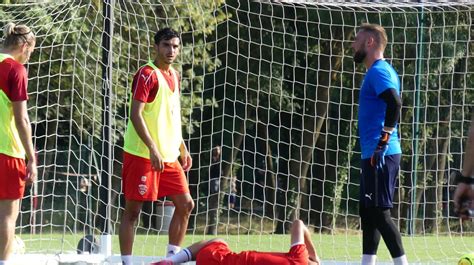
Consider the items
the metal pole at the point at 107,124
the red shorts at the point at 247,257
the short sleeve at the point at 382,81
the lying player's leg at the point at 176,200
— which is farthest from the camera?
the metal pole at the point at 107,124

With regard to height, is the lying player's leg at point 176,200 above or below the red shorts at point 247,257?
above

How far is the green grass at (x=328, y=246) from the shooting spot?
43.1ft

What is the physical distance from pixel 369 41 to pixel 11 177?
284 cm

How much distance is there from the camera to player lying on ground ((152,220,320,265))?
7449mm

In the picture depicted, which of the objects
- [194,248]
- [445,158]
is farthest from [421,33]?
[194,248]

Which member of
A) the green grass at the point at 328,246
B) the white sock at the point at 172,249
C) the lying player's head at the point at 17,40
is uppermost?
the lying player's head at the point at 17,40

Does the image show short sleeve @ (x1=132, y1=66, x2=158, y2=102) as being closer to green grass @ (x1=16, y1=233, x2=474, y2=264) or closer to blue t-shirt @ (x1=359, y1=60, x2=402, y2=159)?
blue t-shirt @ (x1=359, y1=60, x2=402, y2=159)

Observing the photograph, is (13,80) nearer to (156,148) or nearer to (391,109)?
(156,148)

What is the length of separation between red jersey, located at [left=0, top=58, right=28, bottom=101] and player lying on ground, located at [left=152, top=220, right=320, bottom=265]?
1558 millimetres

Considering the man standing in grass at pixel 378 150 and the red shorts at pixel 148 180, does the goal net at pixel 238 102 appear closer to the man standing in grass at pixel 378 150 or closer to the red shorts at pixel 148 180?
the red shorts at pixel 148 180

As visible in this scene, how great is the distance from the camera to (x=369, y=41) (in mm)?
8594

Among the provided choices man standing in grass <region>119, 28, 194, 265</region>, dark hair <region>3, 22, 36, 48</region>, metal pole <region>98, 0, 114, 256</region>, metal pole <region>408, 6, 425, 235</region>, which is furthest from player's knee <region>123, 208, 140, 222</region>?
metal pole <region>408, 6, 425, 235</region>

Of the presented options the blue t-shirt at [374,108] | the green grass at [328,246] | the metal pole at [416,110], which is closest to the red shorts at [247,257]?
the blue t-shirt at [374,108]

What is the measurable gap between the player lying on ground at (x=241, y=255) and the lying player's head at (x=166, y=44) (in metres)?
1.87
